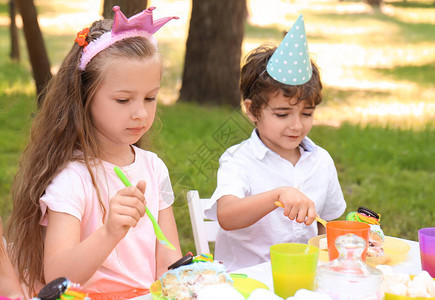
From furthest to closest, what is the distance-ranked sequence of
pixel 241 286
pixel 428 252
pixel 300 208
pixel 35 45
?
1. pixel 35 45
2. pixel 300 208
3. pixel 428 252
4. pixel 241 286

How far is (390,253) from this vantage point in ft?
6.14

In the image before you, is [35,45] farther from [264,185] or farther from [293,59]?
[293,59]

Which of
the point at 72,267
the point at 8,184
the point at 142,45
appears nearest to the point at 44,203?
the point at 72,267

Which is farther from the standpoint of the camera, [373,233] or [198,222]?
[198,222]

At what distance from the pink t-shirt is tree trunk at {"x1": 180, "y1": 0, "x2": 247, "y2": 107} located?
196 inches

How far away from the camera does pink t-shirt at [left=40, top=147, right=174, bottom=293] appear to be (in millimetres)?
1865

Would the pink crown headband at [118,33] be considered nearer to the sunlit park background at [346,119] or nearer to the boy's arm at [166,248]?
the sunlit park background at [346,119]

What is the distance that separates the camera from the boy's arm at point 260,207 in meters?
1.81

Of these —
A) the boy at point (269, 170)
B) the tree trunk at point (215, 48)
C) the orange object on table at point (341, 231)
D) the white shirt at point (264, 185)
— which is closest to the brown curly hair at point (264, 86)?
the boy at point (269, 170)

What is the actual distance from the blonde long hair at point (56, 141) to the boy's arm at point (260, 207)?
486mm

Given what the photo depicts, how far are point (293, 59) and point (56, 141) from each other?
80cm

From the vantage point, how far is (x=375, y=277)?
1353 mm

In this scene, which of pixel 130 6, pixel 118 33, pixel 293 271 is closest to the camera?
pixel 293 271

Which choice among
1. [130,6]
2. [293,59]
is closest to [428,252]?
[293,59]
